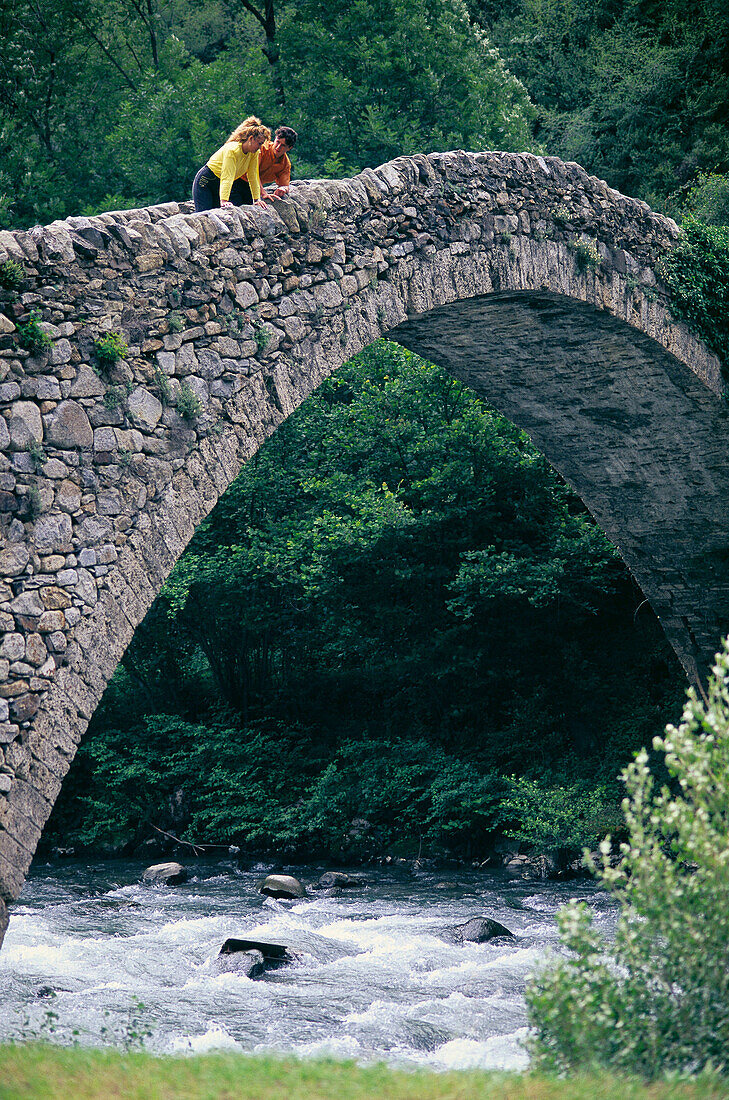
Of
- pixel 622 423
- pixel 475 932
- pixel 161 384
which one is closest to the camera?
pixel 161 384

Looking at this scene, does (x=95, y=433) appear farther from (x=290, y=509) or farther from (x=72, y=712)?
(x=290, y=509)

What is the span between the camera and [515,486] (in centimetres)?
1373

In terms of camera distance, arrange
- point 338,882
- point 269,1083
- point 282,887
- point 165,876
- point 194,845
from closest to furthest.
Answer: point 269,1083 → point 282,887 → point 338,882 → point 165,876 → point 194,845

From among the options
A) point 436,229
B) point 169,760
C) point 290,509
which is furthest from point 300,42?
point 169,760

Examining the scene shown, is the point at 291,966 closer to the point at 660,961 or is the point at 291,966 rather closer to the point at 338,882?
the point at 338,882

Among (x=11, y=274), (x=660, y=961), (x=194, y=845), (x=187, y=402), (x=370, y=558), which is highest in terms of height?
(x=11, y=274)

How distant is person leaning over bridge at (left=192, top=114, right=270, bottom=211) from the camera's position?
6445 millimetres

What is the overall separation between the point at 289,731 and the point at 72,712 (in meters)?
10.3

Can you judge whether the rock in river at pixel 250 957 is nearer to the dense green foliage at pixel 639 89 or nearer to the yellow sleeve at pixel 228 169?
the yellow sleeve at pixel 228 169

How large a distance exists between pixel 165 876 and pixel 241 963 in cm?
353

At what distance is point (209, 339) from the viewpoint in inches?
227

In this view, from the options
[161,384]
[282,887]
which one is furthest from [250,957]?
[161,384]

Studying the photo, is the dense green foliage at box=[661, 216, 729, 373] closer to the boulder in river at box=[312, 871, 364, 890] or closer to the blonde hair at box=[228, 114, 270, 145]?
the blonde hair at box=[228, 114, 270, 145]

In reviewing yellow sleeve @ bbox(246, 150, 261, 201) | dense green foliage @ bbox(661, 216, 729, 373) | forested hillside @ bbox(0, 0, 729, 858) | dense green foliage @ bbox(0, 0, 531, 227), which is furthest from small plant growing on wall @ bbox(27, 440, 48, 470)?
dense green foliage @ bbox(0, 0, 531, 227)
